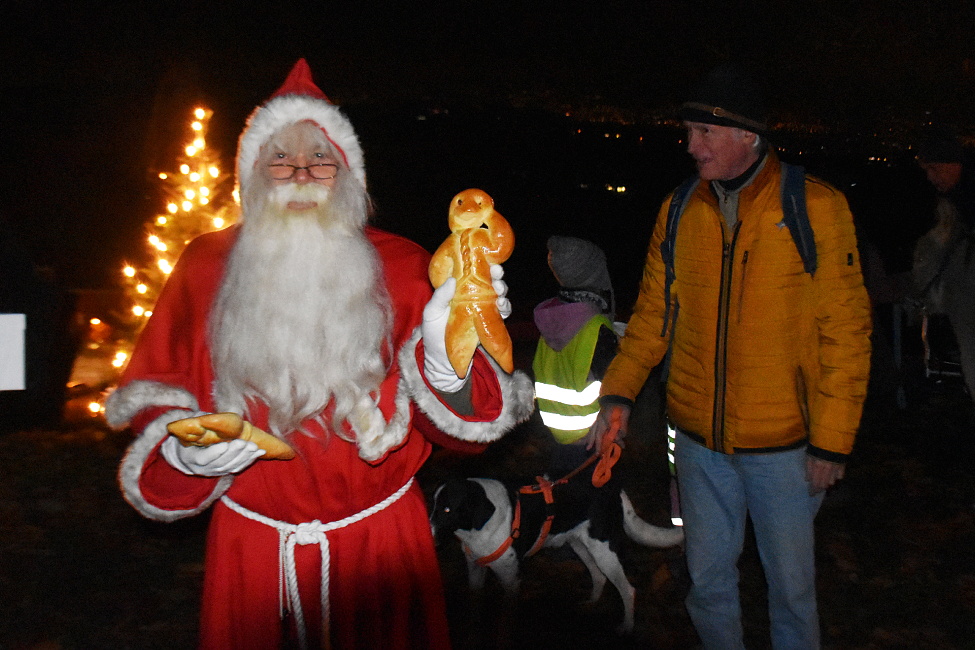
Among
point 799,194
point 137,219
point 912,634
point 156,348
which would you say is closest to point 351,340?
point 156,348

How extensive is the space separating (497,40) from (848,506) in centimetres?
587

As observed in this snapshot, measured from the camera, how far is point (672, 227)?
274 cm

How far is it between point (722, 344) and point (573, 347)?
3.62 ft

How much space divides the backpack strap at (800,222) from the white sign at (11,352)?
2072 mm

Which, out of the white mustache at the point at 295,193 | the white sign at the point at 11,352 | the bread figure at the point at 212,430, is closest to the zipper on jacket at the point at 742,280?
the white mustache at the point at 295,193

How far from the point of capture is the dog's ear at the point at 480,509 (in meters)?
3.32

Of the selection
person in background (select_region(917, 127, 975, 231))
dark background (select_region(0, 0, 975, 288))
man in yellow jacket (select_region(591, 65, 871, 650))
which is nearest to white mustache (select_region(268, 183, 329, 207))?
man in yellow jacket (select_region(591, 65, 871, 650))

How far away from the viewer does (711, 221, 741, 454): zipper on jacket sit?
255 cm

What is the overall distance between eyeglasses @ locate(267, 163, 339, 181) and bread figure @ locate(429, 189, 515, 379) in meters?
0.55

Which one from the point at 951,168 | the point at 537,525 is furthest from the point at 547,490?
the point at 951,168

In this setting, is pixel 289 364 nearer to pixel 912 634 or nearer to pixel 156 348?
pixel 156 348

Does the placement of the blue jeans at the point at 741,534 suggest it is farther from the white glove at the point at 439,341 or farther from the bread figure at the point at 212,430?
the bread figure at the point at 212,430

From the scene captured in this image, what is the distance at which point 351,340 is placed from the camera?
2160 millimetres

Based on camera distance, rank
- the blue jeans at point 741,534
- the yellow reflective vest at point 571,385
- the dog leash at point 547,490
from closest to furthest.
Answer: the blue jeans at point 741,534, the dog leash at point 547,490, the yellow reflective vest at point 571,385
